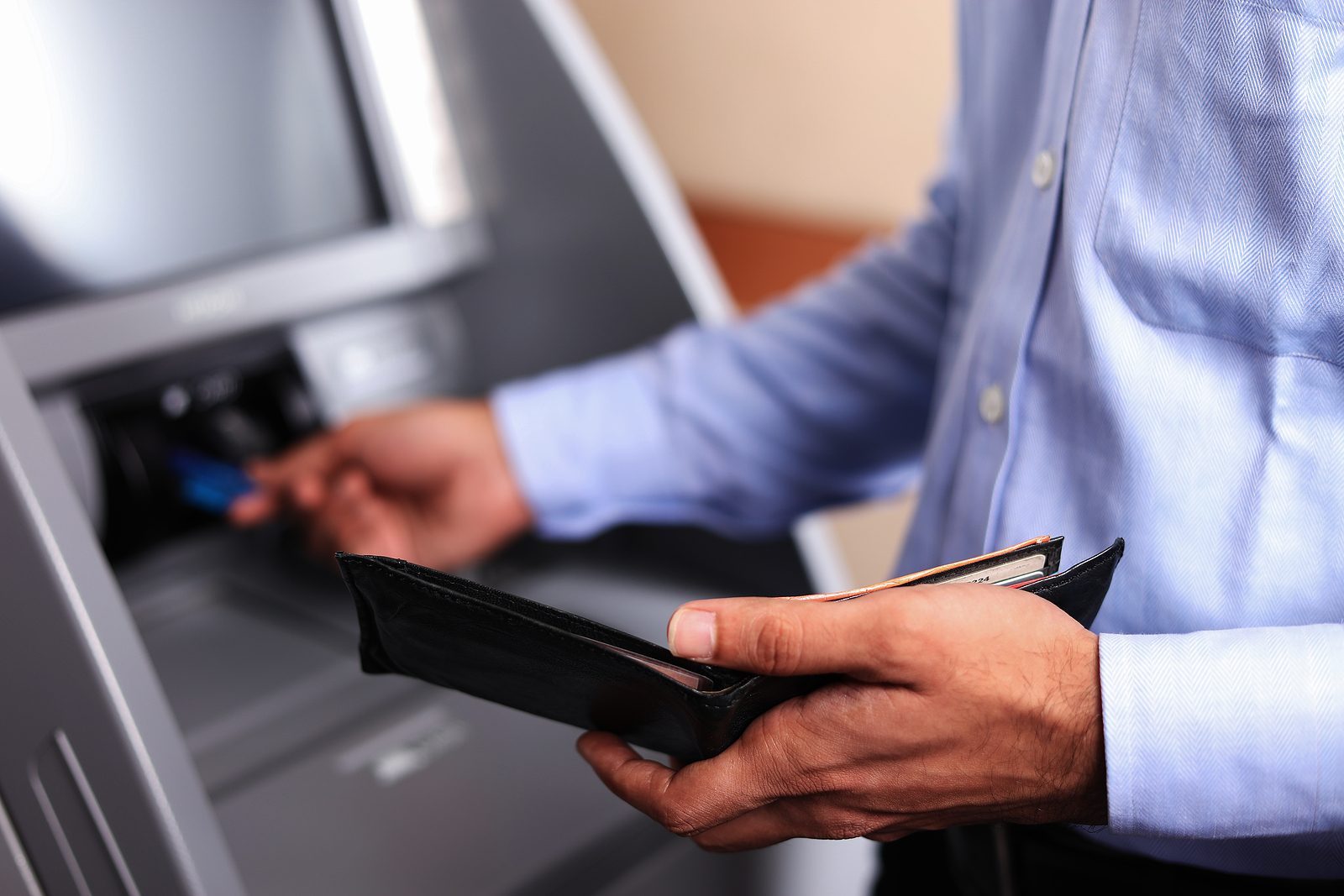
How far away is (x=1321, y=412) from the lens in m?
0.52

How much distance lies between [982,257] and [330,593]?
648mm

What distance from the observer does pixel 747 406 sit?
0.92 metres

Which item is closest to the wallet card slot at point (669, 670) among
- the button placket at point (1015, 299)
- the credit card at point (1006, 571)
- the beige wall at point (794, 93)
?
the credit card at point (1006, 571)

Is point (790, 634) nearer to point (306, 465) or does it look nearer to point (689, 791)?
point (689, 791)

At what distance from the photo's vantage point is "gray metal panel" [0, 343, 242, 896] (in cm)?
49

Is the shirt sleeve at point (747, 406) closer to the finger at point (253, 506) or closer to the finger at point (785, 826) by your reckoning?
the finger at point (253, 506)

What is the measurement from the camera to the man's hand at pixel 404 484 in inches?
35.7

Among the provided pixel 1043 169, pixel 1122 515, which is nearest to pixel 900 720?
pixel 1122 515

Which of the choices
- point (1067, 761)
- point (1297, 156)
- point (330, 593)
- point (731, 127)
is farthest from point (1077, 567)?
point (731, 127)

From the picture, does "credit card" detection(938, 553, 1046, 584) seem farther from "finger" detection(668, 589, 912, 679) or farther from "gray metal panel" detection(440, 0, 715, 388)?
"gray metal panel" detection(440, 0, 715, 388)

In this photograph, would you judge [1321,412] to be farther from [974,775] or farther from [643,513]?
[643,513]

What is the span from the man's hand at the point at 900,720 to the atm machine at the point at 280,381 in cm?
25

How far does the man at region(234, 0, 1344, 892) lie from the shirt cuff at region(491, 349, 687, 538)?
0.97 feet

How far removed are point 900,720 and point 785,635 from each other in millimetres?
81
